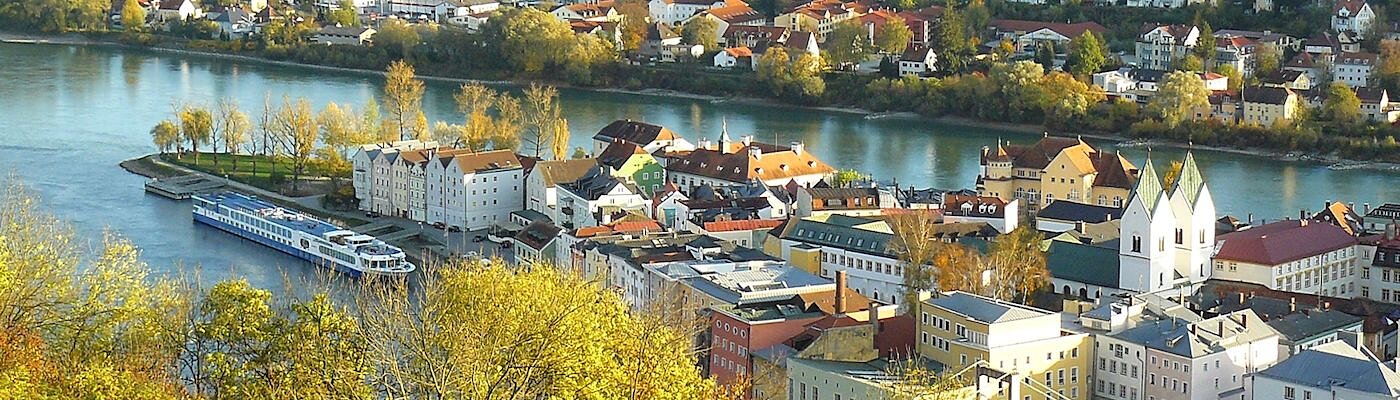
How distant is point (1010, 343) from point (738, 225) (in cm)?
506

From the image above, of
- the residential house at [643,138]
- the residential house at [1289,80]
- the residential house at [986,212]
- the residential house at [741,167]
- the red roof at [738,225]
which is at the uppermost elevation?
the residential house at [1289,80]

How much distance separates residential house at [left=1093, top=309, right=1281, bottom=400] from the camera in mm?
10797

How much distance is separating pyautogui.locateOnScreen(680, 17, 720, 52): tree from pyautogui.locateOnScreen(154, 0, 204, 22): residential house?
30.8 feet

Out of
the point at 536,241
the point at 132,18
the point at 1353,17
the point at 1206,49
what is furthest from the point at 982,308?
the point at 132,18

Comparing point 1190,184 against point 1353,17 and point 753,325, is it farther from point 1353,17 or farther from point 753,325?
point 1353,17

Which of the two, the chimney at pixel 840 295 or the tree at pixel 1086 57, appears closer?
the chimney at pixel 840 295

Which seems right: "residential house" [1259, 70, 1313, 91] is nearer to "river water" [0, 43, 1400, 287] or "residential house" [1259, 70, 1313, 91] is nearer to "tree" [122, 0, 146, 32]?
"river water" [0, 43, 1400, 287]

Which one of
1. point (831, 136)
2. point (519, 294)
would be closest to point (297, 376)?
point (519, 294)

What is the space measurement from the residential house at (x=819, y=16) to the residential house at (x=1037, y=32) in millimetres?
2389

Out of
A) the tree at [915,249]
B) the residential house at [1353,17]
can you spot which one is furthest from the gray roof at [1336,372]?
the residential house at [1353,17]

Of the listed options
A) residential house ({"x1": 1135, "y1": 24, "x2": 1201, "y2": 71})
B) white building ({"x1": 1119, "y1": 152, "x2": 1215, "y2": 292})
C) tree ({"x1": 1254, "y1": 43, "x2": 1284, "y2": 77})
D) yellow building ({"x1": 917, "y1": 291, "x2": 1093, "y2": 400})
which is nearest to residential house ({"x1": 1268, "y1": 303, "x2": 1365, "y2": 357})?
yellow building ({"x1": 917, "y1": 291, "x2": 1093, "y2": 400})

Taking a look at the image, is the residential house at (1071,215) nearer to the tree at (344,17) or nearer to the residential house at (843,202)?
the residential house at (843,202)

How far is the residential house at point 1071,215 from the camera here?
15.7 meters

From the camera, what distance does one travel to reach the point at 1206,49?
88.9ft
